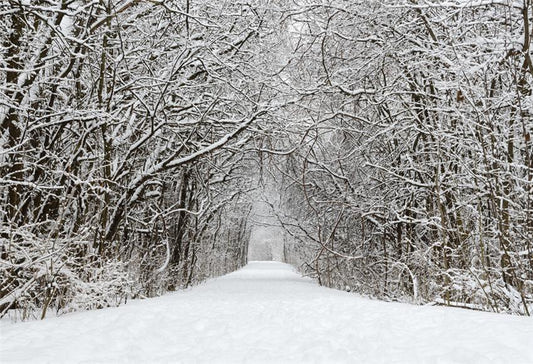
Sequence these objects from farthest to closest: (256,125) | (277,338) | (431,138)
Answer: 1. (256,125)
2. (431,138)
3. (277,338)

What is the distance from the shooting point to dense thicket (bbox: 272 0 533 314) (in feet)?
14.9

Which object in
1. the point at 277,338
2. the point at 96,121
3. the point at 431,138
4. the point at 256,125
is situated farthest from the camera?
the point at 256,125

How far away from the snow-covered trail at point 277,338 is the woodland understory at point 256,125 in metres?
0.82

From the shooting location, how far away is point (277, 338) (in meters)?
3.40

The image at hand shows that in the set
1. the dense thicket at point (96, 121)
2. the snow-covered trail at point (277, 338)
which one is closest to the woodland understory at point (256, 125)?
the dense thicket at point (96, 121)

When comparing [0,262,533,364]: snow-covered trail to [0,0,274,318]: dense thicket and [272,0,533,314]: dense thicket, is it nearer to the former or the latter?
[0,0,274,318]: dense thicket

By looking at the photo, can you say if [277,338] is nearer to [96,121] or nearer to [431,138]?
[96,121]

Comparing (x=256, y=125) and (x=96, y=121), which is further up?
(x=256, y=125)

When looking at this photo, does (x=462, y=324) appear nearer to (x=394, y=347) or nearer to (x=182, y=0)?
(x=394, y=347)

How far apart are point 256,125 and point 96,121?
11.2ft

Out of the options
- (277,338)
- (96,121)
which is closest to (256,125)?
(96,121)

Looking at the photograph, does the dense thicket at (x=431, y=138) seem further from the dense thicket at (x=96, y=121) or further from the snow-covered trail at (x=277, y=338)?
the dense thicket at (x=96, y=121)

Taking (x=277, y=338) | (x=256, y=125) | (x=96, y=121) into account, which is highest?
(x=256, y=125)

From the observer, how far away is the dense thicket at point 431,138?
4.54 metres
